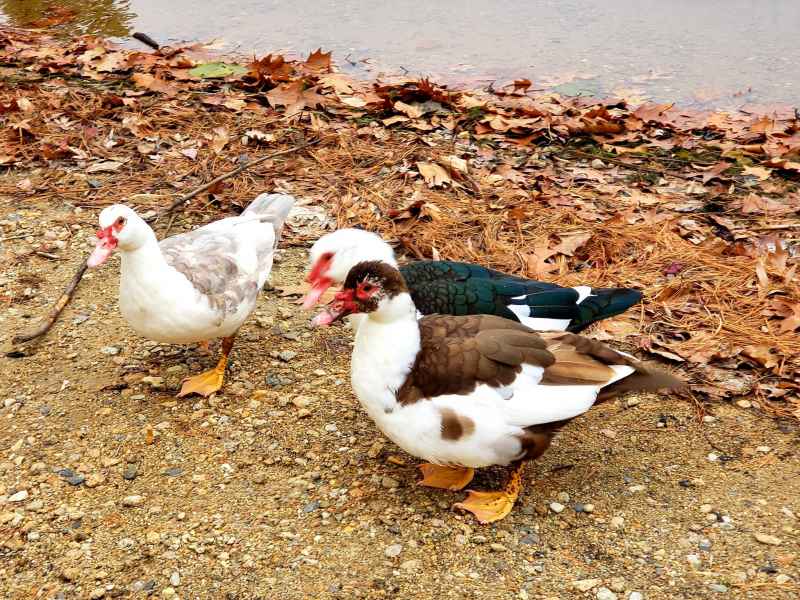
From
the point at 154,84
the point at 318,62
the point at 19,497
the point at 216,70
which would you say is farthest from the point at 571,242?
the point at 216,70

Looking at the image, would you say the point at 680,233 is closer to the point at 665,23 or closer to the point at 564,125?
the point at 564,125

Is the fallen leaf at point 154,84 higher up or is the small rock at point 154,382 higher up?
the fallen leaf at point 154,84

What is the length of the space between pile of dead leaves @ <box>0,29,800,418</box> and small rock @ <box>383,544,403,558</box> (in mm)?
1762

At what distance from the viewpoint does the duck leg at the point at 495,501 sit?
3291 mm

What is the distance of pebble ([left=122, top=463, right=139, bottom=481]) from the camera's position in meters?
3.53

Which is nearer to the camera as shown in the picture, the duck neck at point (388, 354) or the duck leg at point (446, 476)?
the duck neck at point (388, 354)

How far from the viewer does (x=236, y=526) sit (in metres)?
3.27

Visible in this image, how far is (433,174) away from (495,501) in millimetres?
3010

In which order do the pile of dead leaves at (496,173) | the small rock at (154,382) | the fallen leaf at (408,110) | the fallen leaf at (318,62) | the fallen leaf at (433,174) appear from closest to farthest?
the small rock at (154,382), the pile of dead leaves at (496,173), the fallen leaf at (433,174), the fallen leaf at (408,110), the fallen leaf at (318,62)

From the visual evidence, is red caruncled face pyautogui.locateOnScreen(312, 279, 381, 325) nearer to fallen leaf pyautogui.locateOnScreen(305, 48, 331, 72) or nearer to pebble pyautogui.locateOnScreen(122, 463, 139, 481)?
pebble pyautogui.locateOnScreen(122, 463, 139, 481)

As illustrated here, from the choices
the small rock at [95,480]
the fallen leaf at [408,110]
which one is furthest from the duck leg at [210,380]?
the fallen leaf at [408,110]

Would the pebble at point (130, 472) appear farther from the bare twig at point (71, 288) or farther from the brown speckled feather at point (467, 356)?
the brown speckled feather at point (467, 356)

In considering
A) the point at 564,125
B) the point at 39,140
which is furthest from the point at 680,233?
the point at 39,140

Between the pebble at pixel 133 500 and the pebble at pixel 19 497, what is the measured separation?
15.5 inches
